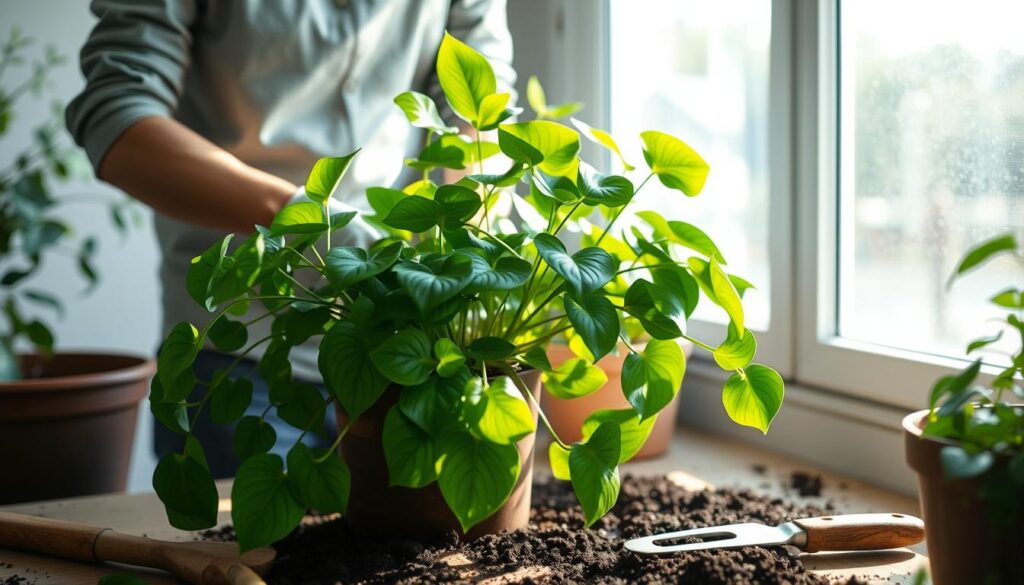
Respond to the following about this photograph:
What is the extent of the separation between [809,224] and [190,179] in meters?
0.72

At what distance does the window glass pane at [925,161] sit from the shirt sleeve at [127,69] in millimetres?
782

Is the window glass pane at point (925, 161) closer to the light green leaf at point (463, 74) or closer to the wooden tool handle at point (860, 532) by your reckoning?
the wooden tool handle at point (860, 532)

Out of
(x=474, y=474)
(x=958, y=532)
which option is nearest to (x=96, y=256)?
(x=474, y=474)

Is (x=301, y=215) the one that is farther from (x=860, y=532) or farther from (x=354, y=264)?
(x=860, y=532)

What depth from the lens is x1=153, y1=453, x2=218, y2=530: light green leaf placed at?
766 mm

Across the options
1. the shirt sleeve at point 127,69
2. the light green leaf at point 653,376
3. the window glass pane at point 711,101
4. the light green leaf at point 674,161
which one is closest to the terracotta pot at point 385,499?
the light green leaf at point 653,376

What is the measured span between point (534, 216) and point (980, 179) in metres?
0.46

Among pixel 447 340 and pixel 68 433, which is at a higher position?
pixel 447 340

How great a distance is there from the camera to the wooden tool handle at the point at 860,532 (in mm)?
798

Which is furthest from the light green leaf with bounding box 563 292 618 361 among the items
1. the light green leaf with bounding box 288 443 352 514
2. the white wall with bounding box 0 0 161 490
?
the white wall with bounding box 0 0 161 490

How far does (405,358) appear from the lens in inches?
26.8

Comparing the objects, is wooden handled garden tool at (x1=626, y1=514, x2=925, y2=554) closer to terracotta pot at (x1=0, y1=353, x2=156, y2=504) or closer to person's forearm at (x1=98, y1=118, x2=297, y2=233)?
person's forearm at (x1=98, y1=118, x2=297, y2=233)

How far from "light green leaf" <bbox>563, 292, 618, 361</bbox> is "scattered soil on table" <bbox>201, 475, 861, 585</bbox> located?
0.18 m

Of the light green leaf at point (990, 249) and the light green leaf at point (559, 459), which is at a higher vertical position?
the light green leaf at point (990, 249)
